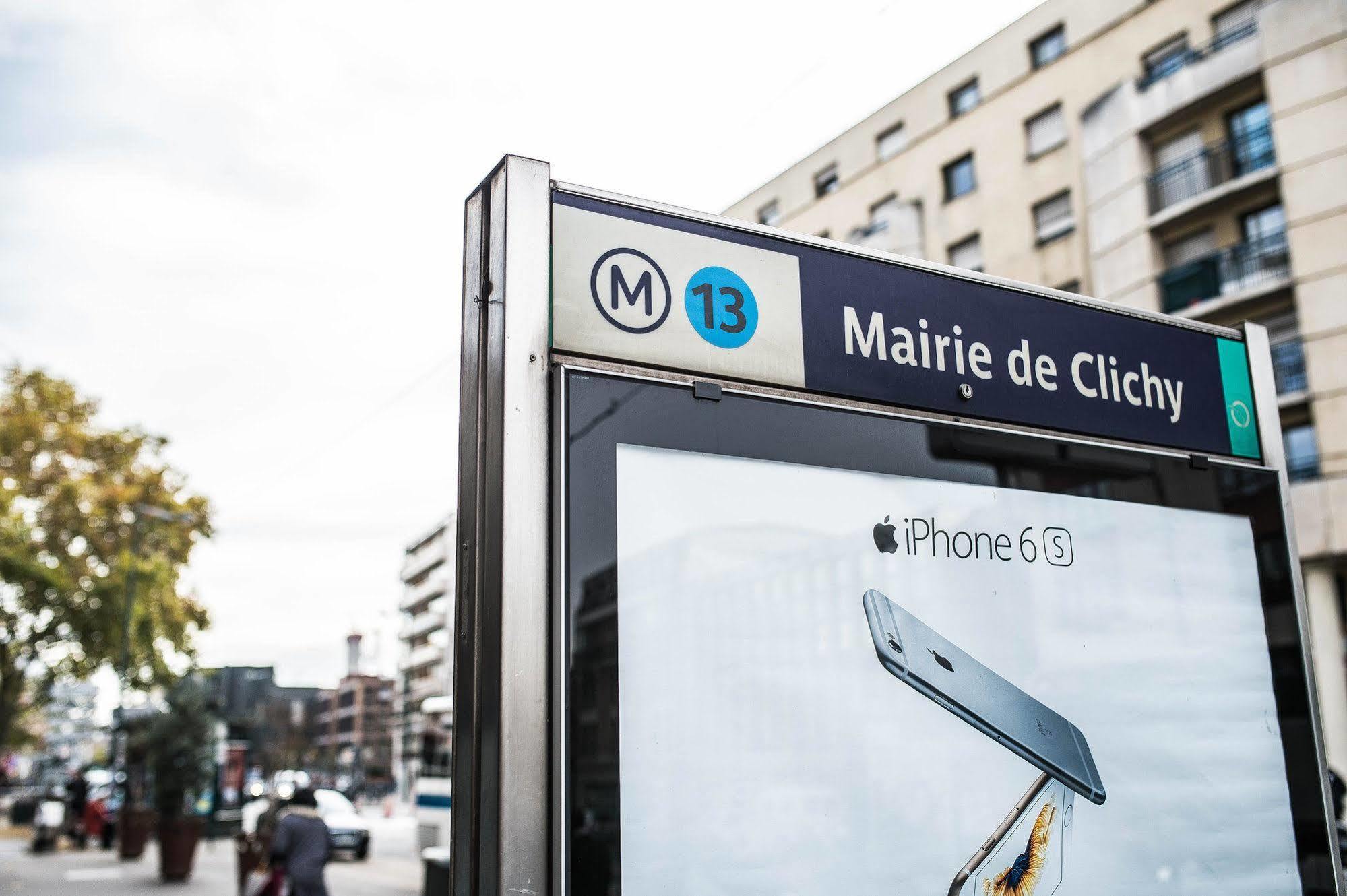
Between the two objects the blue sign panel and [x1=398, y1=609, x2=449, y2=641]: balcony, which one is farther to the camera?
[x1=398, y1=609, x2=449, y2=641]: balcony

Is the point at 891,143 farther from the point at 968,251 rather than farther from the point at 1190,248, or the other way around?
the point at 1190,248

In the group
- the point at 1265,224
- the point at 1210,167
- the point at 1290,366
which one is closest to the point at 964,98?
the point at 1210,167

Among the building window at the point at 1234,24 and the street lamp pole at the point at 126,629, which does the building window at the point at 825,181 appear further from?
the street lamp pole at the point at 126,629

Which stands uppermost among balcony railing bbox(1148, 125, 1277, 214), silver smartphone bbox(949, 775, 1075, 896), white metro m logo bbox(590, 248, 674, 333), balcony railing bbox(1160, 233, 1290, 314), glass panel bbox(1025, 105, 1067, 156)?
glass panel bbox(1025, 105, 1067, 156)

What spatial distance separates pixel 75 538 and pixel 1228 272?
90.3 feet

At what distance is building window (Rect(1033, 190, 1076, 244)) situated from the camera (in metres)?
26.9

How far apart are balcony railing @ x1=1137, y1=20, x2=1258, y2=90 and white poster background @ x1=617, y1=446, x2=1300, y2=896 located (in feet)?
78.8

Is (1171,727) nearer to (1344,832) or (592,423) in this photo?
(592,423)

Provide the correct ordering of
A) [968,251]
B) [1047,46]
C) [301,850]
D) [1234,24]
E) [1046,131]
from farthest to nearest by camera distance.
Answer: [968,251] < [1047,46] < [1046,131] < [1234,24] < [301,850]

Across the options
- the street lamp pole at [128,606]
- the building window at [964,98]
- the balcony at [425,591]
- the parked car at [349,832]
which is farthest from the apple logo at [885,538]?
the balcony at [425,591]

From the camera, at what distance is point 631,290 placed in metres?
2.05

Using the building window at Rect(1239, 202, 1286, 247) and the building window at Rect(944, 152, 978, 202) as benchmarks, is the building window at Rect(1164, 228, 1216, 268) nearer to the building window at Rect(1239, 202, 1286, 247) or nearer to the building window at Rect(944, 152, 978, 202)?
the building window at Rect(1239, 202, 1286, 247)

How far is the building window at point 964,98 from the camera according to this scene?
3014cm

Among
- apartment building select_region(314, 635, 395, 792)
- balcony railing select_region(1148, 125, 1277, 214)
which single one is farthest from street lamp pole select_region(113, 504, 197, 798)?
apartment building select_region(314, 635, 395, 792)
